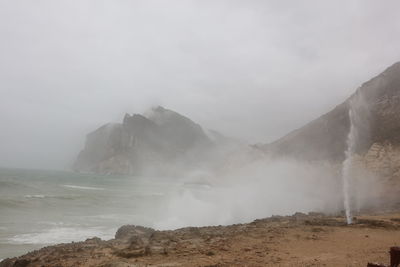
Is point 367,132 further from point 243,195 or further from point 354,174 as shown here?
point 243,195

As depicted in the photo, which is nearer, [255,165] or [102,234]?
[102,234]

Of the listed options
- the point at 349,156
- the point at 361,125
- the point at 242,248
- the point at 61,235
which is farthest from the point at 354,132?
the point at 242,248

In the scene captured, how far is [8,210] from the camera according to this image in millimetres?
46062

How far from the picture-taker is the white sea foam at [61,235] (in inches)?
1056

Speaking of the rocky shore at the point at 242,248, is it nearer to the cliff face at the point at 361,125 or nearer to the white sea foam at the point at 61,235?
the white sea foam at the point at 61,235

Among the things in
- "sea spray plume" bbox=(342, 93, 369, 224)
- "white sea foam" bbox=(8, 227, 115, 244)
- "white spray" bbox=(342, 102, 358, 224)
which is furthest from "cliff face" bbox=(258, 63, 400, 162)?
"white sea foam" bbox=(8, 227, 115, 244)

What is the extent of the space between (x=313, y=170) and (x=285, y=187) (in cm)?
488

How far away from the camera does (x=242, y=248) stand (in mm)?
15164

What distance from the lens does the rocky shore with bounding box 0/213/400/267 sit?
43.2ft

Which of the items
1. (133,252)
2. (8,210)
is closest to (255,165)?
(8,210)

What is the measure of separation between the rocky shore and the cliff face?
24.7 m

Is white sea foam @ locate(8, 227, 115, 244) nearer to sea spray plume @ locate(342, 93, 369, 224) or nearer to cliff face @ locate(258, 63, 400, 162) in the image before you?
sea spray plume @ locate(342, 93, 369, 224)

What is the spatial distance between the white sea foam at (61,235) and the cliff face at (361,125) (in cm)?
2825

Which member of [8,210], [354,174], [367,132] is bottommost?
[8,210]
